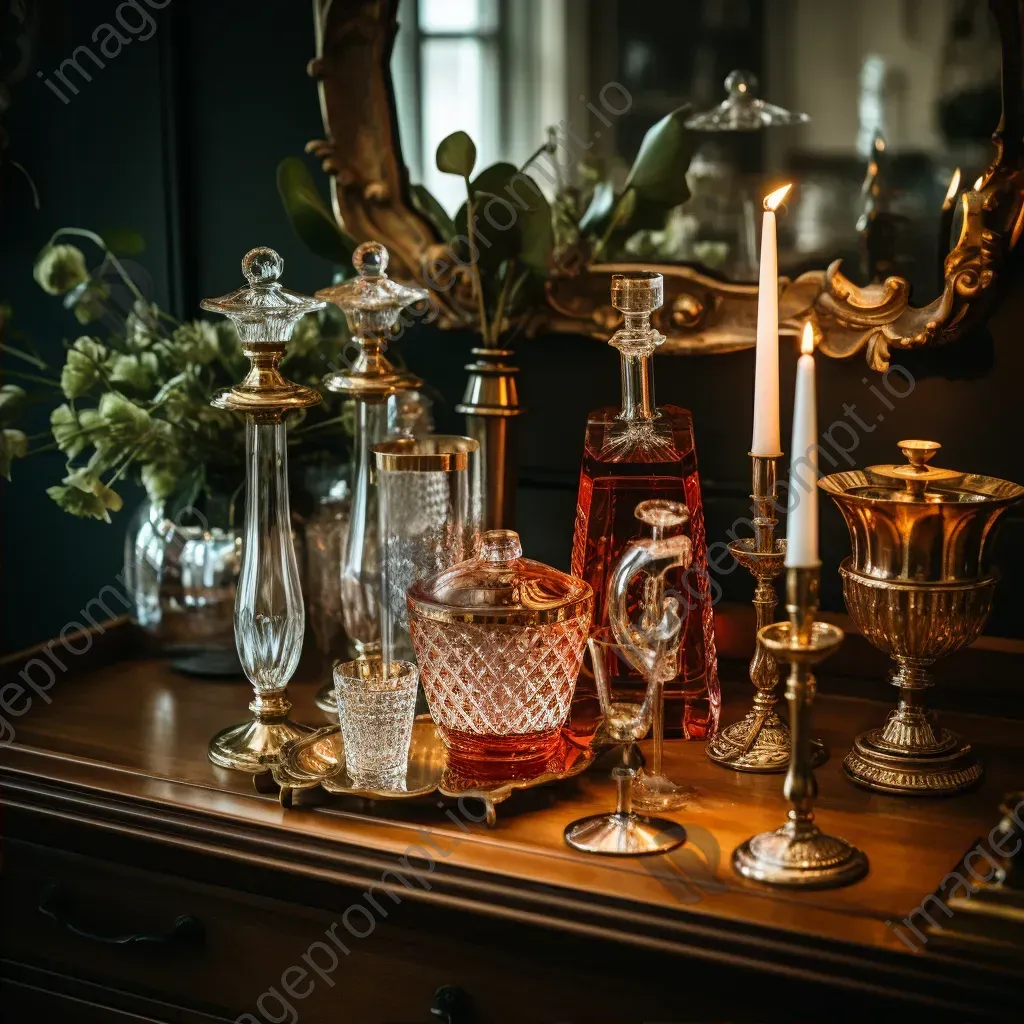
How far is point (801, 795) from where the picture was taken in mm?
805

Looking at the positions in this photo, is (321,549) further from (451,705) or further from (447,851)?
(447,851)

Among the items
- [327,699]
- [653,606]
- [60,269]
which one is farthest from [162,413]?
[653,606]

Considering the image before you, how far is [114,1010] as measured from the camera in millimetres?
1021

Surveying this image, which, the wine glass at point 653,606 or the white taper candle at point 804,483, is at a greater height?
the white taper candle at point 804,483

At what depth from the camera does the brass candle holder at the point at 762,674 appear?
97 cm

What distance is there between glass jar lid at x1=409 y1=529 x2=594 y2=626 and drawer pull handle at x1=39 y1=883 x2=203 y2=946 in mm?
295

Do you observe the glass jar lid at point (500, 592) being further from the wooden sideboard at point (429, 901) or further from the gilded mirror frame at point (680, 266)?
the gilded mirror frame at point (680, 266)

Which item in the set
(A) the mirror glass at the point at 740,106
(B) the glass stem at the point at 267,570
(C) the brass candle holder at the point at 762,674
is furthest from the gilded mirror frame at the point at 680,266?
(B) the glass stem at the point at 267,570

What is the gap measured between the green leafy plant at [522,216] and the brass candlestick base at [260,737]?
40cm

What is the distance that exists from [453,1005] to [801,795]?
0.28 meters

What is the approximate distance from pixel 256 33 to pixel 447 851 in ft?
3.29

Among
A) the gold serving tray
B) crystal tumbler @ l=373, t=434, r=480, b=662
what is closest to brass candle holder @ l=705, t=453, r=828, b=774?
the gold serving tray

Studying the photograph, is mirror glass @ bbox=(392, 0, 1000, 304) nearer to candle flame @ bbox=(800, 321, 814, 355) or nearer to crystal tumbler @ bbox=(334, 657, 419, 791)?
candle flame @ bbox=(800, 321, 814, 355)

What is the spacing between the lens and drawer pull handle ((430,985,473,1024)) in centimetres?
86
